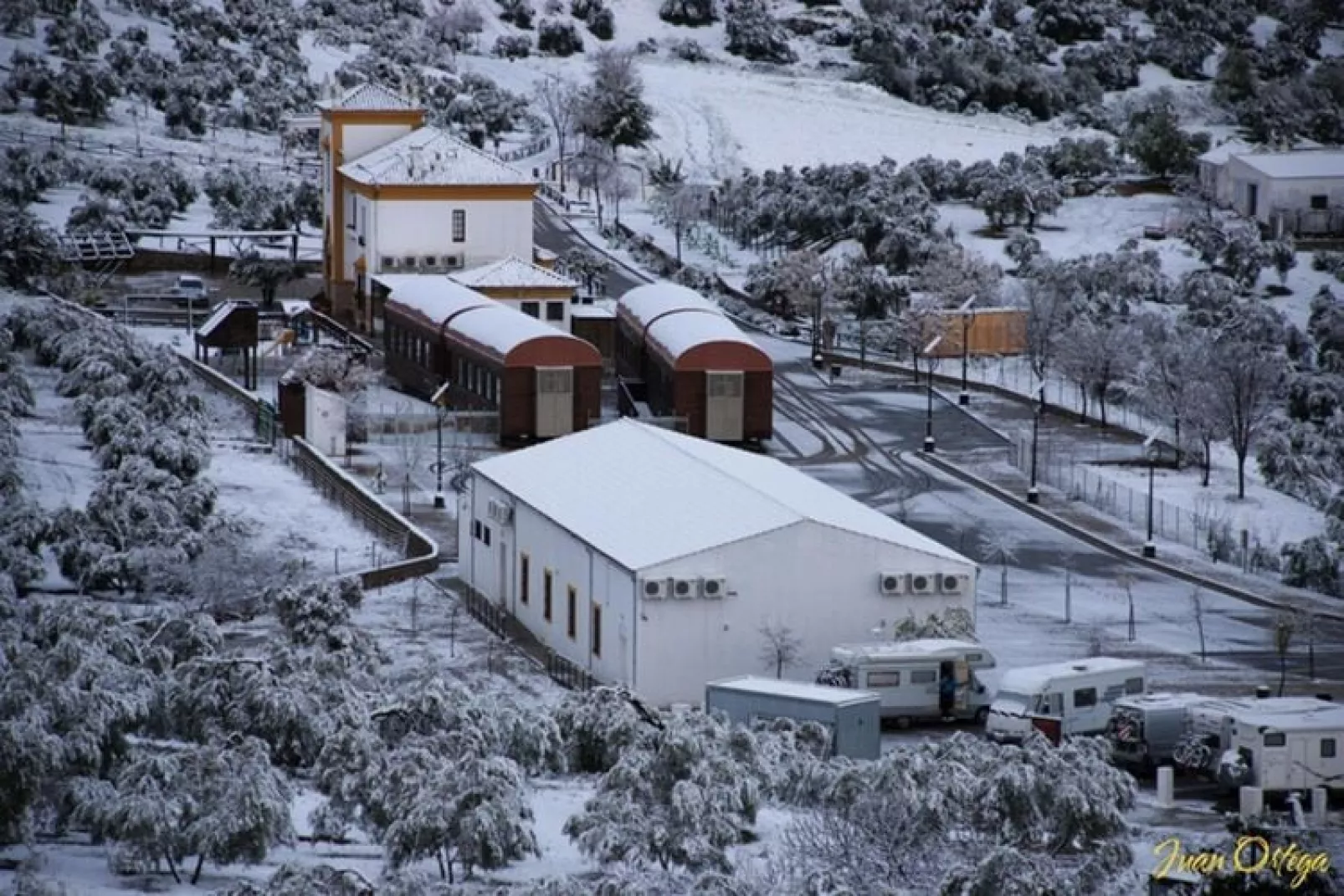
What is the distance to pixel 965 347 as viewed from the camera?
290 ft

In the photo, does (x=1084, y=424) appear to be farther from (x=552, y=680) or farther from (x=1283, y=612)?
(x=552, y=680)

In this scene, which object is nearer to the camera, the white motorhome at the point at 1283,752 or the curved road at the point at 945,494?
the white motorhome at the point at 1283,752

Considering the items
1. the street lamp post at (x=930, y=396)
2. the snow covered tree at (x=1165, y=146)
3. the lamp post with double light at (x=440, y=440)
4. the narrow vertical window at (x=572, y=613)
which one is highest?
the narrow vertical window at (x=572, y=613)

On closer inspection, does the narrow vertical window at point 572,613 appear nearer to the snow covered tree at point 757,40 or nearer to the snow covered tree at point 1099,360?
the snow covered tree at point 1099,360

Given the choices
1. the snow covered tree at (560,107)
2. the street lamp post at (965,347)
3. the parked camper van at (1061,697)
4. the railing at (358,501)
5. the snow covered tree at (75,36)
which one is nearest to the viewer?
the parked camper van at (1061,697)

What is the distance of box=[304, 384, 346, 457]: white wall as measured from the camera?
76000 millimetres

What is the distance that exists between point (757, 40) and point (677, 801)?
11860cm

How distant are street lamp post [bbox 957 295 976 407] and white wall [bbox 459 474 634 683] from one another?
25.6 m

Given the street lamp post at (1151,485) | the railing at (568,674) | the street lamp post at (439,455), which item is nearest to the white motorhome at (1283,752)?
the railing at (568,674)

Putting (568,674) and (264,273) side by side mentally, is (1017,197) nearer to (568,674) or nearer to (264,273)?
(264,273)

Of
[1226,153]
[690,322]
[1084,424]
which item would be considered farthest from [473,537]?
[1226,153]

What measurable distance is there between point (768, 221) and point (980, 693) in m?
60.4

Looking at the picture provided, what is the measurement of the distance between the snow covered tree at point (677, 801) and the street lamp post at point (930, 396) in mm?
34774

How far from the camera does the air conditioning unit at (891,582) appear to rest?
55.1m
